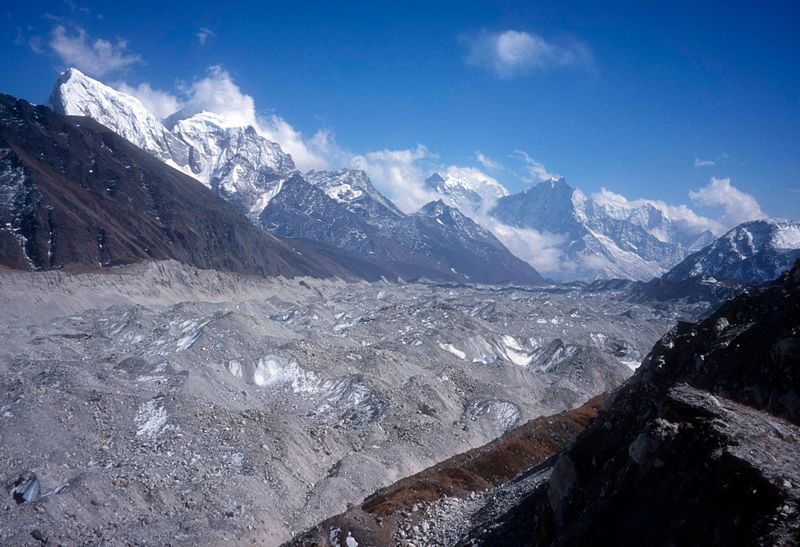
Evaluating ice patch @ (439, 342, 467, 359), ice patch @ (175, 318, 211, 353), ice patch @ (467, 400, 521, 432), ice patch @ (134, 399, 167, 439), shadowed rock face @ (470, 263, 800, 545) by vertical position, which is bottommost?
ice patch @ (134, 399, 167, 439)

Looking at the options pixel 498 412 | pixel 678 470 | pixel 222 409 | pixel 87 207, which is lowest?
pixel 222 409

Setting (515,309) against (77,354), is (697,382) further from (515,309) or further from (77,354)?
(515,309)

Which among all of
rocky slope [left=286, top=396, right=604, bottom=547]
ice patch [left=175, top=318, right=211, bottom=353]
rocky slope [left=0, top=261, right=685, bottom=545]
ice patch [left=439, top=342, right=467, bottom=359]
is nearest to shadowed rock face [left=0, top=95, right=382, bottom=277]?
rocky slope [left=0, top=261, right=685, bottom=545]

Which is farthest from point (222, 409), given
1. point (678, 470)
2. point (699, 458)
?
point (699, 458)

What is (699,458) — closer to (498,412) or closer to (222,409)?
(222,409)

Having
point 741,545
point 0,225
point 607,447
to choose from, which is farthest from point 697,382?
point 0,225

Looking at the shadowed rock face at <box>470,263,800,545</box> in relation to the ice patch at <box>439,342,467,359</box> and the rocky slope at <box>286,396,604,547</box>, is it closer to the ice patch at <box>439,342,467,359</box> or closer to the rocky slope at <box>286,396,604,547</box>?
the rocky slope at <box>286,396,604,547</box>

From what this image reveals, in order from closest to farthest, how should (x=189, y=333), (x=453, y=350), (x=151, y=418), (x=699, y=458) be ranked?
(x=699, y=458) < (x=151, y=418) < (x=189, y=333) < (x=453, y=350)
